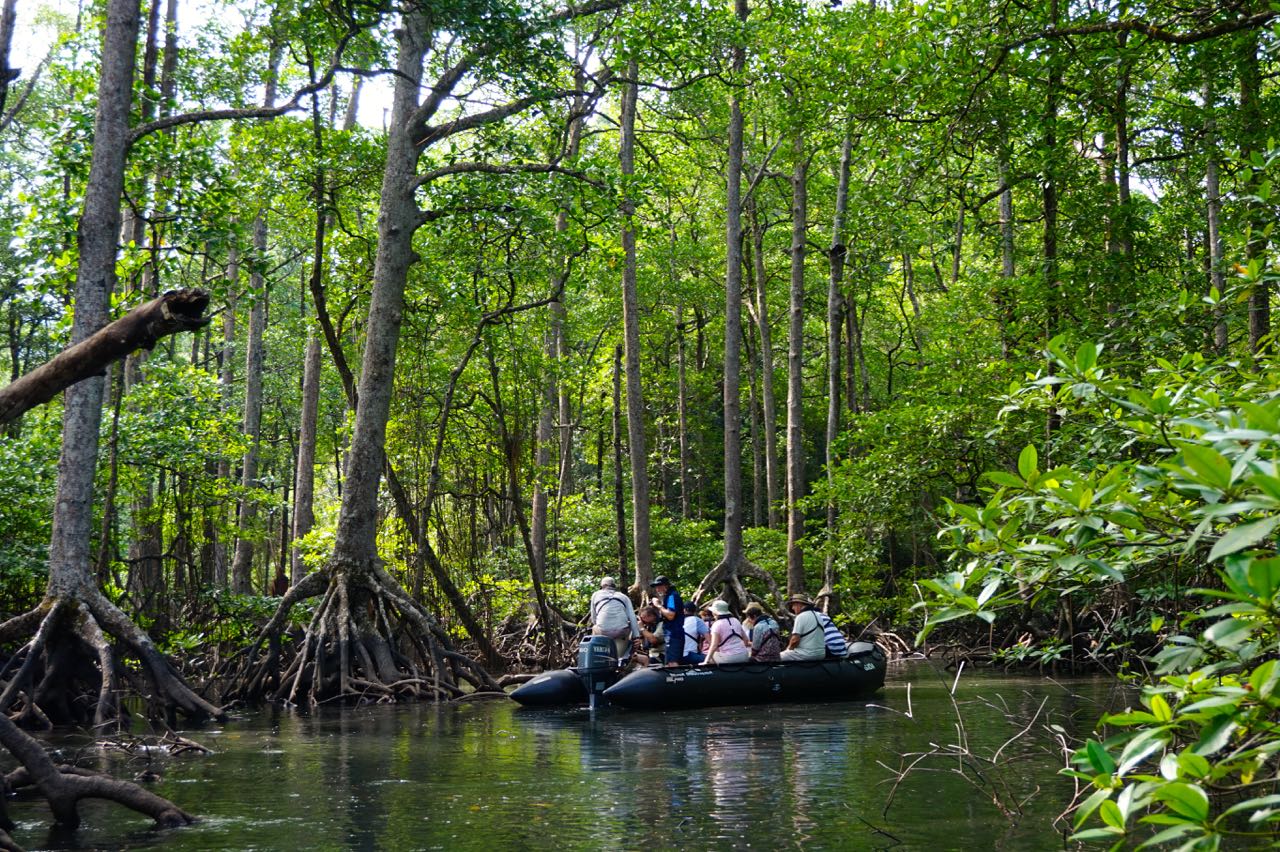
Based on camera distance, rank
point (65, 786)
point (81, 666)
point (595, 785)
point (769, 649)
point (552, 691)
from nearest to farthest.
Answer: point (65, 786)
point (595, 785)
point (81, 666)
point (552, 691)
point (769, 649)

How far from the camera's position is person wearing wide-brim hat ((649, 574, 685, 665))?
15.2 meters

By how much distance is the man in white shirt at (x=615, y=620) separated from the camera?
48.2 feet

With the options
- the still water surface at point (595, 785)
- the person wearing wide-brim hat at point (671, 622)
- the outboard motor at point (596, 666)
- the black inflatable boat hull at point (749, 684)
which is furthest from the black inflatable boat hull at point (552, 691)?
the person wearing wide-brim hat at point (671, 622)

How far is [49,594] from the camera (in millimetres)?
10953

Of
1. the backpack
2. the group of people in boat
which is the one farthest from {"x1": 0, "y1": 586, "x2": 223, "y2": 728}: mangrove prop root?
the backpack

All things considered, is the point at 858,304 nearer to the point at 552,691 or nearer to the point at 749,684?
the point at 749,684

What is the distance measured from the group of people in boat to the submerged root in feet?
6.66

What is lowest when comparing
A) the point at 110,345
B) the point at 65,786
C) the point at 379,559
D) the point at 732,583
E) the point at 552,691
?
the point at 552,691

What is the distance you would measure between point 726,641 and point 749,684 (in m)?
0.61

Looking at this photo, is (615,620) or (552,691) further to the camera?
(615,620)

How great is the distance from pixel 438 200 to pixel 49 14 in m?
18.5

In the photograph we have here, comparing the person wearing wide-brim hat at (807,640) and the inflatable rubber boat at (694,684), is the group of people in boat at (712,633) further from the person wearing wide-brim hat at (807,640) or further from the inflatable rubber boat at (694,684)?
the inflatable rubber boat at (694,684)

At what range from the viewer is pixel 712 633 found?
14.6 m

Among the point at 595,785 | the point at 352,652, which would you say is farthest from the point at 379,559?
the point at 595,785
